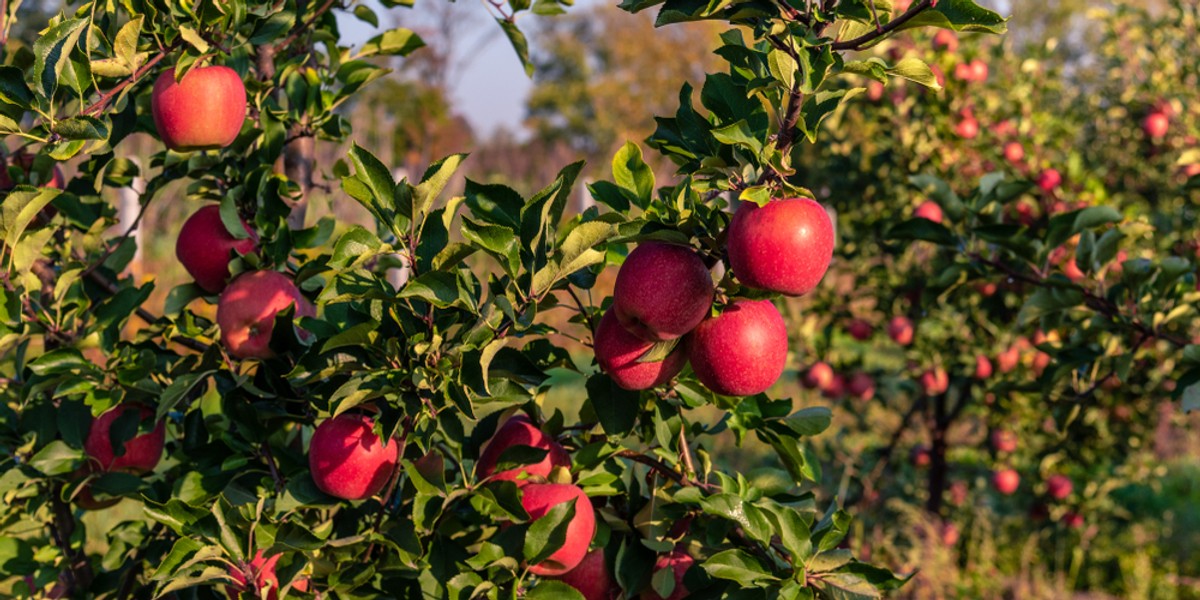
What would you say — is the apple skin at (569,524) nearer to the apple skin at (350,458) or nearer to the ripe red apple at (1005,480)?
the apple skin at (350,458)

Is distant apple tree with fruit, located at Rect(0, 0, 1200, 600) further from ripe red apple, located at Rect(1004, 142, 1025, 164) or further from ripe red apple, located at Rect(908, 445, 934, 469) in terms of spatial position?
ripe red apple, located at Rect(908, 445, 934, 469)

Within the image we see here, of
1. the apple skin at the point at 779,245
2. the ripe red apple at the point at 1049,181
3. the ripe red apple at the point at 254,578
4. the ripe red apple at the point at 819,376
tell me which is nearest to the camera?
the apple skin at the point at 779,245

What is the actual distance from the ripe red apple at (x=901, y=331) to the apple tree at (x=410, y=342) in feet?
6.72

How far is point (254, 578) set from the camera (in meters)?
1.08

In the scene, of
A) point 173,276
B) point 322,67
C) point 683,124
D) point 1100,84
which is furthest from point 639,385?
point 173,276

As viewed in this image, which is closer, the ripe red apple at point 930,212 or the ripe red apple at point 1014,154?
the ripe red apple at point 930,212

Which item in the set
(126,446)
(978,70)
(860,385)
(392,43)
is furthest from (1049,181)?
(126,446)

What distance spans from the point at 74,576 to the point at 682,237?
3.71ft

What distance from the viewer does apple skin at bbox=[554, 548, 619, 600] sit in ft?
3.99

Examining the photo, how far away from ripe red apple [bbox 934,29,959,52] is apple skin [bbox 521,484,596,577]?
2.57 m

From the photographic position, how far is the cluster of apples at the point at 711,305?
0.97 metres

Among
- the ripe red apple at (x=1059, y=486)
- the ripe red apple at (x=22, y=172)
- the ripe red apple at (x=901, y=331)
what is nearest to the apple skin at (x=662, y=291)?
the ripe red apple at (x=22, y=172)

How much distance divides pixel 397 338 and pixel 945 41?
8.76 ft

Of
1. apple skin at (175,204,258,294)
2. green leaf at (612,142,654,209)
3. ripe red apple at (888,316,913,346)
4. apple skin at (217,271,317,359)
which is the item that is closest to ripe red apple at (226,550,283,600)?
apple skin at (217,271,317,359)
